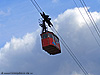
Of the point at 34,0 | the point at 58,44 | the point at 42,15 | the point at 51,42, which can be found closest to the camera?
the point at 34,0

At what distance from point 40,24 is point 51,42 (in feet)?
13.5

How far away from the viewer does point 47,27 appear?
33906 millimetres

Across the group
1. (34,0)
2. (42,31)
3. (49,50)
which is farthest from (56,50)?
(34,0)

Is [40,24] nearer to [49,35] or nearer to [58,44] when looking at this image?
[49,35]

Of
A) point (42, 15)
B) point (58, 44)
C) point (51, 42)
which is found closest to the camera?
point (42, 15)

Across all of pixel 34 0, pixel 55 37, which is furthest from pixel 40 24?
pixel 34 0

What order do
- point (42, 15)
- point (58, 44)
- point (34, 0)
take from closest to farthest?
point (34, 0) < point (42, 15) < point (58, 44)

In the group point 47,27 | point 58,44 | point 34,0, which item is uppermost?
point 47,27

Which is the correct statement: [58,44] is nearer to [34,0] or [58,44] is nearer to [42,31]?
[42,31]

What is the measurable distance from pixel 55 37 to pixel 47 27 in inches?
107

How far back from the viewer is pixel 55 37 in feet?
116

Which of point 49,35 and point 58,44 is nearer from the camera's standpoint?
point 49,35

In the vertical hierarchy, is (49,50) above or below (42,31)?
below

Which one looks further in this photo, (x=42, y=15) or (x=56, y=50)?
(x=56, y=50)
